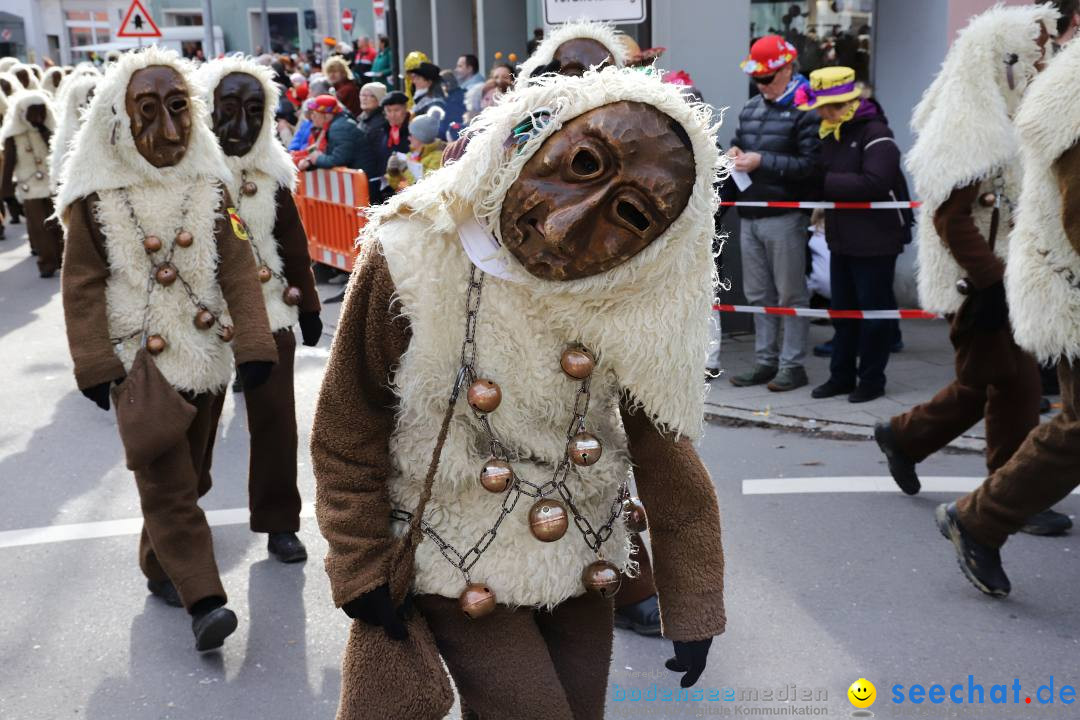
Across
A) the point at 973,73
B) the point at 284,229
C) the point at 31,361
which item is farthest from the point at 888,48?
the point at 31,361

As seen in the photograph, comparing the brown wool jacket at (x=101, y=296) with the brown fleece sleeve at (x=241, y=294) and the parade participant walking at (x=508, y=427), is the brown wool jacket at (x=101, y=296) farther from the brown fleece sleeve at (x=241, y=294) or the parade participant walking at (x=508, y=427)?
the parade participant walking at (x=508, y=427)

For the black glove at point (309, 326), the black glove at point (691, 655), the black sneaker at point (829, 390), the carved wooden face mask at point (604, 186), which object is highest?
the carved wooden face mask at point (604, 186)


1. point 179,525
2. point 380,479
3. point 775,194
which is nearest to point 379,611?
point 380,479

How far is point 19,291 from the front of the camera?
12.3m

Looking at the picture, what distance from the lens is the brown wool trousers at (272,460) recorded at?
5.05 m

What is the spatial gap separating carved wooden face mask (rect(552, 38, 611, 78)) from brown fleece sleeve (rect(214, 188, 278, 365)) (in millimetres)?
1841

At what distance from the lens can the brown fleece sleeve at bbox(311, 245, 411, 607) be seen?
239 centimetres

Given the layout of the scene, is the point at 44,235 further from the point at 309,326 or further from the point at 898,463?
the point at 898,463

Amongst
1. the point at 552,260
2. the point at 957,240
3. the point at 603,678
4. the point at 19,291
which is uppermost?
the point at 552,260

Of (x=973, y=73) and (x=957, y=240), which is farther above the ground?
(x=973, y=73)

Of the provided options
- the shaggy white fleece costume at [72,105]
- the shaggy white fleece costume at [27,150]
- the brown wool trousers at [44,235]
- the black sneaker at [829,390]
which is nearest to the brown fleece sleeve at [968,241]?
the black sneaker at [829,390]

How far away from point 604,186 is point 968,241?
10.7ft

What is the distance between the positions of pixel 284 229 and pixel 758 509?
2406 millimetres

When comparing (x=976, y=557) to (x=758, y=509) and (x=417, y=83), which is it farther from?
(x=417, y=83)
